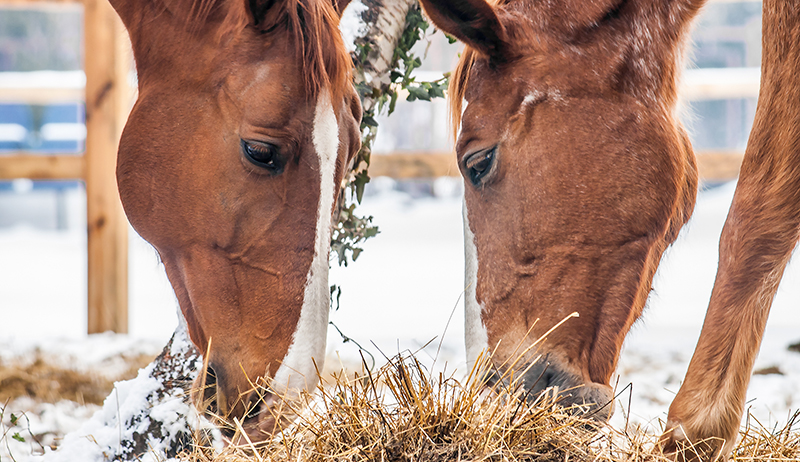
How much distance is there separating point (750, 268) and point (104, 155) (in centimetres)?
333

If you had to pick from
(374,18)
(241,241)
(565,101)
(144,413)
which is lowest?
(144,413)

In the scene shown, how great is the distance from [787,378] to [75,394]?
11.4 feet

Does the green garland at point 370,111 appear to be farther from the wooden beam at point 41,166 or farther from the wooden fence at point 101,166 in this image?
the wooden beam at point 41,166

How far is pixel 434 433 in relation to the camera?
1.26 m

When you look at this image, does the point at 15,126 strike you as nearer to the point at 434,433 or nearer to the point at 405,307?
the point at 405,307

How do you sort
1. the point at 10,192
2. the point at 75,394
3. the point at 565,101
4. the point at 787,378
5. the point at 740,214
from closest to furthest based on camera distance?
the point at 740,214, the point at 565,101, the point at 75,394, the point at 787,378, the point at 10,192

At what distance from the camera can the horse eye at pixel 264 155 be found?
150 cm

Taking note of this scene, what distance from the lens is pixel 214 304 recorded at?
59.9 inches

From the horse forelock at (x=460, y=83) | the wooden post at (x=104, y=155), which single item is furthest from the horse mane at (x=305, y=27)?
the wooden post at (x=104, y=155)

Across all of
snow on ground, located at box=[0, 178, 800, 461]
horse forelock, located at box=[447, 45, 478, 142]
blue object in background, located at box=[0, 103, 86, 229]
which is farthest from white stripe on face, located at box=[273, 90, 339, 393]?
blue object in background, located at box=[0, 103, 86, 229]

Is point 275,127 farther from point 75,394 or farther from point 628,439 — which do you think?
point 75,394

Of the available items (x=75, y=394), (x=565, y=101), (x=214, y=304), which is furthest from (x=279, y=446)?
(x=75, y=394)

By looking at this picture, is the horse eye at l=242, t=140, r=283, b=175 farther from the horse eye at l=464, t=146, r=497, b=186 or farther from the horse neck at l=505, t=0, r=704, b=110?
the horse neck at l=505, t=0, r=704, b=110

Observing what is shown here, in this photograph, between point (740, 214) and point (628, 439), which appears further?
point (740, 214)
